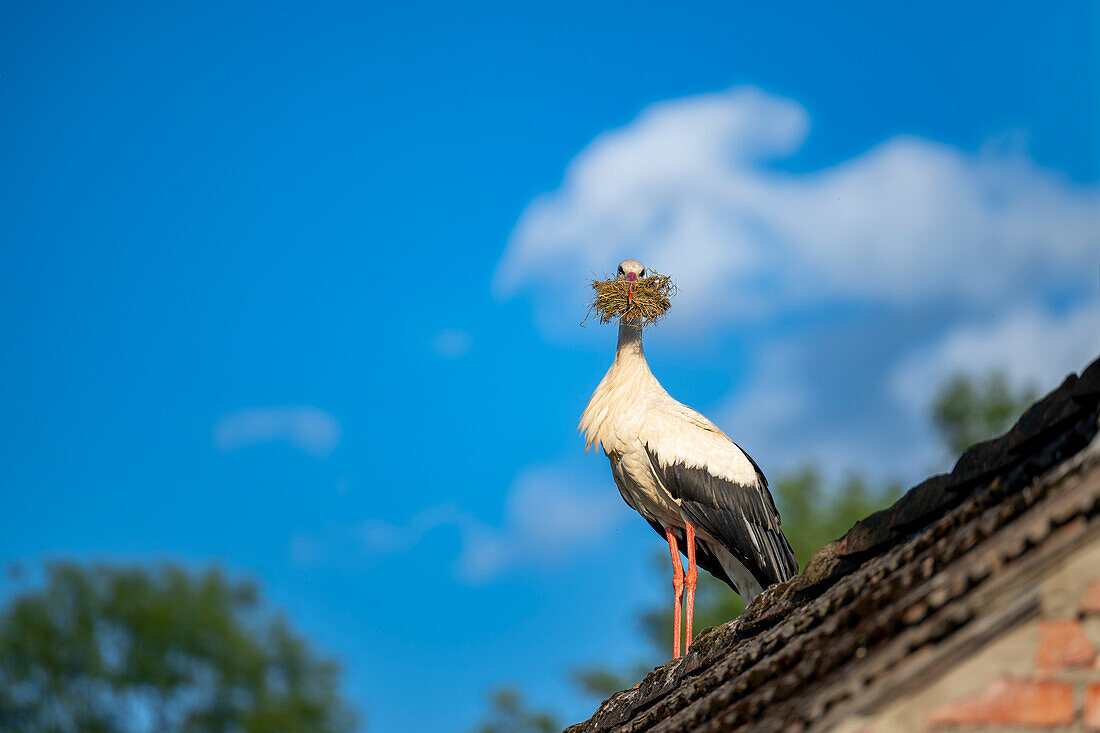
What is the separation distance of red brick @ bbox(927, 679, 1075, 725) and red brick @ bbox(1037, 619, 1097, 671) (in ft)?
0.15

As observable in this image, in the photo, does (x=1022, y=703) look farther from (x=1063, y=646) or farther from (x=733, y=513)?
(x=733, y=513)

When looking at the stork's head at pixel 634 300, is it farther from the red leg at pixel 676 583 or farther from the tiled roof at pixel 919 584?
the tiled roof at pixel 919 584

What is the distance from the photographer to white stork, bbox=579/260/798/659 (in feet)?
31.1

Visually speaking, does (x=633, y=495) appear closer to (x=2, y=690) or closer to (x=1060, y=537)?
(x=1060, y=537)

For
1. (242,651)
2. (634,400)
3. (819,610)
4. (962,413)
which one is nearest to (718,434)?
(634,400)

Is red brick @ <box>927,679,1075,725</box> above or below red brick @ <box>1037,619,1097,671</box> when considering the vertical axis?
below

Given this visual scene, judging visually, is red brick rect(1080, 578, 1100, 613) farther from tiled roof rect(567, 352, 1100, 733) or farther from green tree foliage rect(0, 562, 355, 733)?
green tree foliage rect(0, 562, 355, 733)

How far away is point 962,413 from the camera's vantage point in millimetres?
23969

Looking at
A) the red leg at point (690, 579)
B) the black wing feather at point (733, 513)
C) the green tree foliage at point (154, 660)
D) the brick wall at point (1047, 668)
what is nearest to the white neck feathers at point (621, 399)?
the black wing feather at point (733, 513)

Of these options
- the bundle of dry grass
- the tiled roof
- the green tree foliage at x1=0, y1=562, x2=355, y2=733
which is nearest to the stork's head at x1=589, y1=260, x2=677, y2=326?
the bundle of dry grass

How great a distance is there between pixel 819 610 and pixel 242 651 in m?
30.1

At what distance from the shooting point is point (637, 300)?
10.1 m

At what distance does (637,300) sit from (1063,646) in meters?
7.65

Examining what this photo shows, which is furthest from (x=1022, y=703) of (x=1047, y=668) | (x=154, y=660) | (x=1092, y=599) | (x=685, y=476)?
(x=154, y=660)
